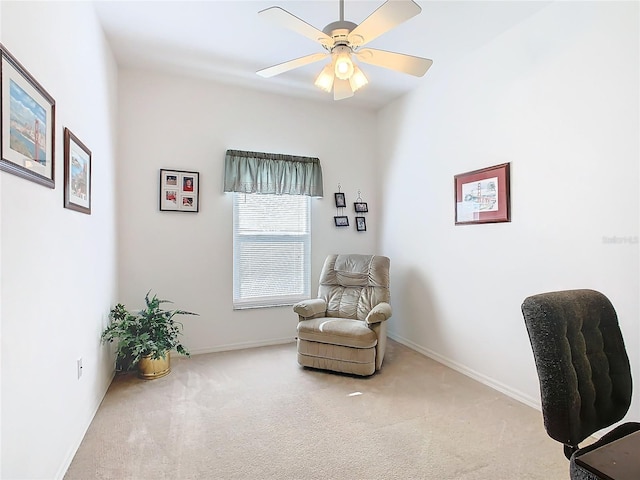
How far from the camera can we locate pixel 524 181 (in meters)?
2.67

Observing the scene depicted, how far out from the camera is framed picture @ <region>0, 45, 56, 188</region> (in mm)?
1297

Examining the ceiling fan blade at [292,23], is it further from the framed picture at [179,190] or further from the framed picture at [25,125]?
the framed picture at [179,190]

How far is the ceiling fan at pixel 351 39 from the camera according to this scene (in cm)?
175

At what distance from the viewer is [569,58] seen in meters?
2.36

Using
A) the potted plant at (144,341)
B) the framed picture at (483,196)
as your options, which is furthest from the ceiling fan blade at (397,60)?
the potted plant at (144,341)

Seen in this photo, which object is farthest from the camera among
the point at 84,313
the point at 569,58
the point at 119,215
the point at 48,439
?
the point at 119,215

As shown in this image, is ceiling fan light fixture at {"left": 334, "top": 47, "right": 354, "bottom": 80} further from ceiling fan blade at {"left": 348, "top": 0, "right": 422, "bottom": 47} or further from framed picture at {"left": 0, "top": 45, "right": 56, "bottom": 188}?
framed picture at {"left": 0, "top": 45, "right": 56, "bottom": 188}

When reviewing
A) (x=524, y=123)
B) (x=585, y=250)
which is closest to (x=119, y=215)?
(x=524, y=123)

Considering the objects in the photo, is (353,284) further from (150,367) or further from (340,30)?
(340,30)

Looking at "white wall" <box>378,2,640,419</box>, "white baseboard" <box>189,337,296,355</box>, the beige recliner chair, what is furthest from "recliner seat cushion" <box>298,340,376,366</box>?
"white wall" <box>378,2,640,419</box>

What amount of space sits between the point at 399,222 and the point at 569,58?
85.7 inches

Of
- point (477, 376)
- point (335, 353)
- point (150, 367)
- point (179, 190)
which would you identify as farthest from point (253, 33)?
point (477, 376)

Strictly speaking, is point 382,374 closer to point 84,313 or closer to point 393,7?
point 84,313

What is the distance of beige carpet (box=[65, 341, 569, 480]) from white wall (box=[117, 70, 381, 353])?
2.58 feet
